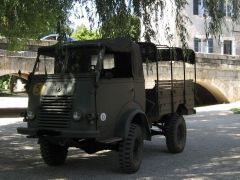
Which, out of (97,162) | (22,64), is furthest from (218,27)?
(22,64)

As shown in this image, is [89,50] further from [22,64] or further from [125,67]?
[22,64]

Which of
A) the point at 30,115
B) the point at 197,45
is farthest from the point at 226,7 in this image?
the point at 197,45

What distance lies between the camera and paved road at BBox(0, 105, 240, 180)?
956 centimetres

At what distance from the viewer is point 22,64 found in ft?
82.1

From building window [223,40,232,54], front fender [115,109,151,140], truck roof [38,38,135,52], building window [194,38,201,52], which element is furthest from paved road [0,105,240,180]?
building window [223,40,232,54]

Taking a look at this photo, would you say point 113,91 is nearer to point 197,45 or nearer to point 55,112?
point 55,112

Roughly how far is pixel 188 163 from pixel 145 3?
3.21m

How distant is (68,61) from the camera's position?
393 inches

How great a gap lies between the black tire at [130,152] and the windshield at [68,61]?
1289 mm

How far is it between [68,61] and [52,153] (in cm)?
178

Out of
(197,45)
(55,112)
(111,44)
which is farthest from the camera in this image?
(197,45)

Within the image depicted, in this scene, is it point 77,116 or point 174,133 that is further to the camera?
point 174,133

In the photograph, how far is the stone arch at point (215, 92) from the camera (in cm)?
3278

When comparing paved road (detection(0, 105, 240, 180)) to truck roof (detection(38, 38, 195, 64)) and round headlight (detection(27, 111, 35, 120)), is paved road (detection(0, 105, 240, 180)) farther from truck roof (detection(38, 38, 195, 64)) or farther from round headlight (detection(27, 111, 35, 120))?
truck roof (detection(38, 38, 195, 64))
